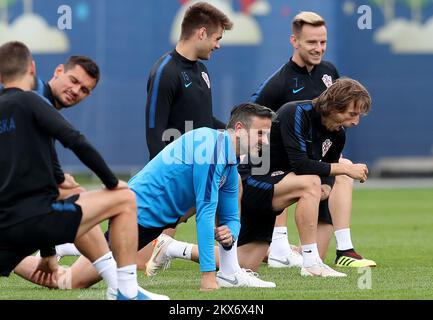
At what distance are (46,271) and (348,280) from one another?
2.35 meters

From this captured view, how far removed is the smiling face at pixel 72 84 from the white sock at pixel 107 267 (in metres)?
1.10

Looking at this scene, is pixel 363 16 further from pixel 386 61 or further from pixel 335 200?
pixel 335 200

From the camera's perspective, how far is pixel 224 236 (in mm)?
8273

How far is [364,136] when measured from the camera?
25.0m

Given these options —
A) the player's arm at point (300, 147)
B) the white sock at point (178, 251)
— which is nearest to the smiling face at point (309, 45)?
the player's arm at point (300, 147)

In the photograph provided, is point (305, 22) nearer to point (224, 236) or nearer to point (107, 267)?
point (224, 236)

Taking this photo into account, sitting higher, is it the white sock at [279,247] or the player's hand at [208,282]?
the player's hand at [208,282]

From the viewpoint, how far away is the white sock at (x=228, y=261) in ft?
27.6

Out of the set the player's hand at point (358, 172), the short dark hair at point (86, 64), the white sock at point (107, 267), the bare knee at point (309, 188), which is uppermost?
the short dark hair at point (86, 64)

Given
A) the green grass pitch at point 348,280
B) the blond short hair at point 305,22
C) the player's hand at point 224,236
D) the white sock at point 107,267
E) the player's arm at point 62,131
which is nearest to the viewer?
the player's arm at point 62,131

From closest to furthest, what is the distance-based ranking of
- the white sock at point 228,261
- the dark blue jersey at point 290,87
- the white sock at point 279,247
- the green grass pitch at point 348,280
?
the green grass pitch at point 348,280 → the white sock at point 228,261 → the white sock at point 279,247 → the dark blue jersey at point 290,87

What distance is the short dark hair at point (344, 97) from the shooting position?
902cm
